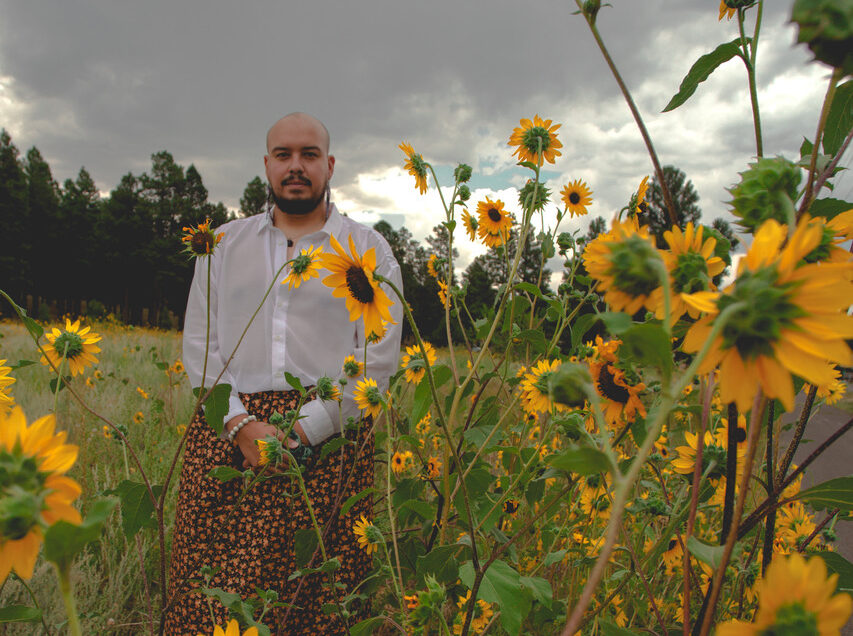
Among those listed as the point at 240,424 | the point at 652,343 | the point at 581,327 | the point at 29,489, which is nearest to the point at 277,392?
the point at 240,424

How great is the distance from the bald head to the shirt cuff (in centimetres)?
99

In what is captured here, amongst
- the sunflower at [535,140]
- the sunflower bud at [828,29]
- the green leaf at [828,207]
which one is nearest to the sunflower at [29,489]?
the sunflower bud at [828,29]

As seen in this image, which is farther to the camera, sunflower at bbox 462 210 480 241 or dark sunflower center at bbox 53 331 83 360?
sunflower at bbox 462 210 480 241

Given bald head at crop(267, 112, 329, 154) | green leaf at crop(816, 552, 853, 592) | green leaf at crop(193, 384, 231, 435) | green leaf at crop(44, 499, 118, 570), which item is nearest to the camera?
green leaf at crop(44, 499, 118, 570)

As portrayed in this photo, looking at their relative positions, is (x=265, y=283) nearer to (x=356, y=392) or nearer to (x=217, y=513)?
(x=356, y=392)

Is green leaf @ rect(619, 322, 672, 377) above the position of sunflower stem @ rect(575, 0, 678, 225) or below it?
below

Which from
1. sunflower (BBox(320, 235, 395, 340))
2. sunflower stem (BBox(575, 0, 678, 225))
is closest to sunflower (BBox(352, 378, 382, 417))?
sunflower (BBox(320, 235, 395, 340))

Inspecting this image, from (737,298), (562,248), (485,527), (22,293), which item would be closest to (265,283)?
(562,248)

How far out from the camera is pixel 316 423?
1.61 m

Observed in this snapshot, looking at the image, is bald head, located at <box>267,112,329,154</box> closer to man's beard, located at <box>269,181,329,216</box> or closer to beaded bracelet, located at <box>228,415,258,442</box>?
man's beard, located at <box>269,181,329,216</box>

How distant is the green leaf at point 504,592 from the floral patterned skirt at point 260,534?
2.82ft

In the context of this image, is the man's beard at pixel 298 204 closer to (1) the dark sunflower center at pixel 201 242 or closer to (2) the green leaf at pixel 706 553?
(1) the dark sunflower center at pixel 201 242

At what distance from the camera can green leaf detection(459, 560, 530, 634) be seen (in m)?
0.65

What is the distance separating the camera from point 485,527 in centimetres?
93
